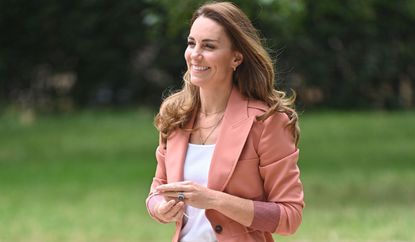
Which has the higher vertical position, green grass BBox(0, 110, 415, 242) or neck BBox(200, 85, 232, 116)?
neck BBox(200, 85, 232, 116)

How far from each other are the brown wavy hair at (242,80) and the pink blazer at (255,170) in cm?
5

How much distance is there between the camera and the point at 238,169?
118 inches

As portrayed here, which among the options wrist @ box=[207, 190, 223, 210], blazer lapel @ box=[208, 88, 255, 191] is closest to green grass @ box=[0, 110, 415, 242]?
blazer lapel @ box=[208, 88, 255, 191]

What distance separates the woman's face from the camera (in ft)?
9.93

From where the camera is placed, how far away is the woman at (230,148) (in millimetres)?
2977

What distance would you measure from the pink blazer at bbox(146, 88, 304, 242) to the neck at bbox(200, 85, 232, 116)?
0.10 metres

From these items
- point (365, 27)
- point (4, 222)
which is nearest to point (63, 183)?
point (4, 222)

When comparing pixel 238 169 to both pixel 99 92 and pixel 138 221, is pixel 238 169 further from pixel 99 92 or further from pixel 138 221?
pixel 99 92

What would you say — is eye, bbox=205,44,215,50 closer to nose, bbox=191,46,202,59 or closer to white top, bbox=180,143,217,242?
nose, bbox=191,46,202,59

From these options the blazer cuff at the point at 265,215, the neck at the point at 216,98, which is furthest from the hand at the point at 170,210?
the neck at the point at 216,98

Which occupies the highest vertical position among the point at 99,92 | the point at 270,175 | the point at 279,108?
the point at 279,108

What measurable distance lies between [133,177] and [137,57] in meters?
9.06

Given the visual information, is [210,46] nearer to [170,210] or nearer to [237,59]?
[237,59]

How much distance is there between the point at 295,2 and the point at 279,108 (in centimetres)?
785
